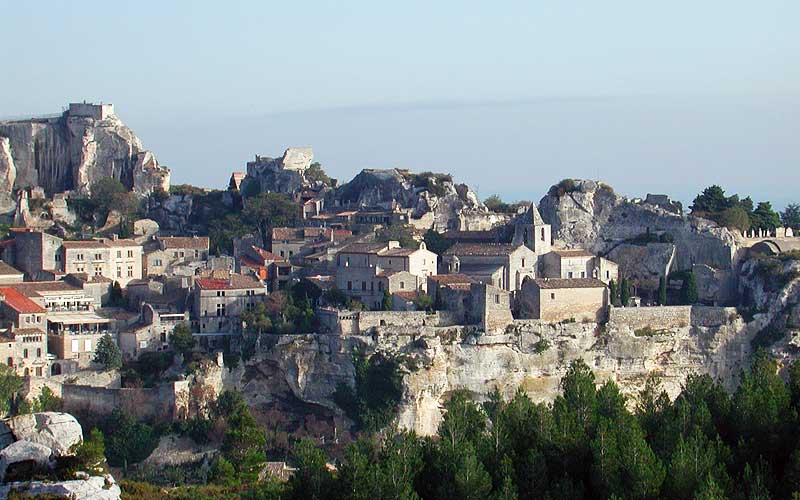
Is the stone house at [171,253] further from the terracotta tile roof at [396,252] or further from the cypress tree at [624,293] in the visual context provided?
the cypress tree at [624,293]

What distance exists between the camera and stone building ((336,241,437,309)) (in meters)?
64.0

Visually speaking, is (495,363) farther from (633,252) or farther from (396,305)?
(633,252)

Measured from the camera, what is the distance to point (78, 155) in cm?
8294

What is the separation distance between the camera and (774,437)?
43250 millimetres

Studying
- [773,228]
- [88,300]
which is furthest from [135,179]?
[773,228]

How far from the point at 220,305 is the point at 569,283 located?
12078mm

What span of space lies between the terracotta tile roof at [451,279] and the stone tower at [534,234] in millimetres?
3452

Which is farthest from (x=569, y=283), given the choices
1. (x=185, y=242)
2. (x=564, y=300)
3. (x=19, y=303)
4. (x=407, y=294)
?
(x=19, y=303)

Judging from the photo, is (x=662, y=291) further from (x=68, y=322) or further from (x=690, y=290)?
(x=68, y=322)

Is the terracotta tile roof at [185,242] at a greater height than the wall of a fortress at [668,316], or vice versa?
the terracotta tile roof at [185,242]

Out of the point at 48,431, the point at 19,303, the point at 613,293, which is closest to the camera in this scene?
the point at 48,431

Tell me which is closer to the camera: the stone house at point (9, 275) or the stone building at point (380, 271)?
the stone building at point (380, 271)

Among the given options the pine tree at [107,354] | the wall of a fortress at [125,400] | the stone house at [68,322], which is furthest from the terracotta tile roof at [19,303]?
the wall of a fortress at [125,400]

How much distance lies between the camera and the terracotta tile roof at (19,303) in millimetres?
61812
